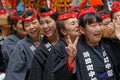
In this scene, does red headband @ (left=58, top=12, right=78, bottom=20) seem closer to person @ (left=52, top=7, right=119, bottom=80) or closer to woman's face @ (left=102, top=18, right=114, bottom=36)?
person @ (left=52, top=7, right=119, bottom=80)

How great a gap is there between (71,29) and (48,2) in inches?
85.9

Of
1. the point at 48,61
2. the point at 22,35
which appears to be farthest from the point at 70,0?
the point at 48,61

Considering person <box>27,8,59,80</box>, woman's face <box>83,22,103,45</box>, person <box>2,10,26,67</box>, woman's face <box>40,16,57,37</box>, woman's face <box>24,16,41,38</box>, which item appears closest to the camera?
woman's face <box>83,22,103,45</box>

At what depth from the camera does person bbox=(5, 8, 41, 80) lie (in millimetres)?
4254

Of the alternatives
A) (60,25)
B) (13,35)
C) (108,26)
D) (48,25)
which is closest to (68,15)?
(60,25)

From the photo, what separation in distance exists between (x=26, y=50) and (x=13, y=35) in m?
0.86

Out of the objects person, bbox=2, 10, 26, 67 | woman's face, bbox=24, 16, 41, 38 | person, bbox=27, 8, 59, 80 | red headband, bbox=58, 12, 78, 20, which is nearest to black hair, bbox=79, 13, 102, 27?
red headband, bbox=58, 12, 78, 20

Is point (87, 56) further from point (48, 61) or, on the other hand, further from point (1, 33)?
point (1, 33)

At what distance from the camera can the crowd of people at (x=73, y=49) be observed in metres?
3.43

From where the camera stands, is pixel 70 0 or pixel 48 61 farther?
pixel 70 0

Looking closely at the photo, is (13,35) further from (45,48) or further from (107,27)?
(107,27)

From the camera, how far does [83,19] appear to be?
3596mm

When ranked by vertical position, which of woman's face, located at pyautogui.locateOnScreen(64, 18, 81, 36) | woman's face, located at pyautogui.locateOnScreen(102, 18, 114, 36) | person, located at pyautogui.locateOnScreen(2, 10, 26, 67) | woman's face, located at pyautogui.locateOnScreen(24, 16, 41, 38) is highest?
woman's face, located at pyautogui.locateOnScreen(64, 18, 81, 36)

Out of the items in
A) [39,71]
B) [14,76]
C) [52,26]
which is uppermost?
[52,26]
